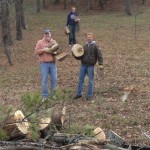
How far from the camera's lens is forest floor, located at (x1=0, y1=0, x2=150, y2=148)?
10.7m

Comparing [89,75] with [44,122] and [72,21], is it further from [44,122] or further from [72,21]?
[72,21]

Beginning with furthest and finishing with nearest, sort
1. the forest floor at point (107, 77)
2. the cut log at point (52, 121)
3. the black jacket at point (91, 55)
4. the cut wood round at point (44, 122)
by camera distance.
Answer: the black jacket at point (91, 55) < the forest floor at point (107, 77) < the cut log at point (52, 121) < the cut wood round at point (44, 122)

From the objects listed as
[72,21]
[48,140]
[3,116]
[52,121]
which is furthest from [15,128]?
[72,21]

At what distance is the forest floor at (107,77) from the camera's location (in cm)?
1072

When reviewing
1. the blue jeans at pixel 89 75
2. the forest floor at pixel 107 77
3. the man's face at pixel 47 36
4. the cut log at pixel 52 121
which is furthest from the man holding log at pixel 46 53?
the cut log at pixel 52 121

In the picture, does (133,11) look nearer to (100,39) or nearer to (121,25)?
(121,25)

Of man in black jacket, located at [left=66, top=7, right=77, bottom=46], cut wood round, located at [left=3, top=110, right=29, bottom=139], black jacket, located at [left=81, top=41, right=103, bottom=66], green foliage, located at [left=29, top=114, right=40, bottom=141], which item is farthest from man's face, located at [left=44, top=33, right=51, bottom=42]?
man in black jacket, located at [left=66, top=7, right=77, bottom=46]

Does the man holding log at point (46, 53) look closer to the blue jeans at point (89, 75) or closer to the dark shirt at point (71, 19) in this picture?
the blue jeans at point (89, 75)

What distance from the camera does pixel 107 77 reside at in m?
16.5

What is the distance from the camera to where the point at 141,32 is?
30625mm

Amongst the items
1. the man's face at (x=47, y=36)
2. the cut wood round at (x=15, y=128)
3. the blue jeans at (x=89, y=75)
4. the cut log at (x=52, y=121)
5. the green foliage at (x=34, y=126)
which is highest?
the man's face at (x=47, y=36)

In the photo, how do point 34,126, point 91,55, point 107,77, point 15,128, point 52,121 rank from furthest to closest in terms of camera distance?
1. point 107,77
2. point 91,55
3. point 52,121
4. point 15,128
5. point 34,126

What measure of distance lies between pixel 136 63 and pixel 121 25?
16191mm

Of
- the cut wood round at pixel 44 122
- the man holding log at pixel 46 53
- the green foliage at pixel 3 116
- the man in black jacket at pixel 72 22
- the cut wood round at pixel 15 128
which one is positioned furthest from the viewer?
the man in black jacket at pixel 72 22
